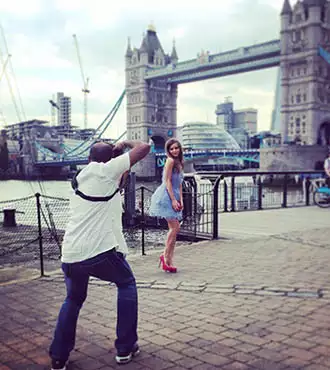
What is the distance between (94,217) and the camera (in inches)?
115

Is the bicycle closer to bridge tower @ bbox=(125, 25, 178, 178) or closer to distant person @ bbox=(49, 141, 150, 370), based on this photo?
distant person @ bbox=(49, 141, 150, 370)

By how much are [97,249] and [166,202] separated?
266cm

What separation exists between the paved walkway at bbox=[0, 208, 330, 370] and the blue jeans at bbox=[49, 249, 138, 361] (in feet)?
0.58

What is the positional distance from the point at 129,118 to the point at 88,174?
11086cm

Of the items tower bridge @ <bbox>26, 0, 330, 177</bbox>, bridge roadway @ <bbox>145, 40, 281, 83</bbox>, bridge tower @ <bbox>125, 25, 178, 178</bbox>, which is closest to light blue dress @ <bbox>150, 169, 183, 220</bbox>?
tower bridge @ <bbox>26, 0, 330, 177</bbox>

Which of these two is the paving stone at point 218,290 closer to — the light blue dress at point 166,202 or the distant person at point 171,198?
the distant person at point 171,198

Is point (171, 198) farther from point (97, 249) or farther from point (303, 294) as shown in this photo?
point (97, 249)

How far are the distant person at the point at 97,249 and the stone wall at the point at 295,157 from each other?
55.9 meters

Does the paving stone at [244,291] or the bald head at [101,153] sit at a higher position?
the bald head at [101,153]

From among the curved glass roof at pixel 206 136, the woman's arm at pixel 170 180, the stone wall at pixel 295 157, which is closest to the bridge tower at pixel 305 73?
the stone wall at pixel 295 157

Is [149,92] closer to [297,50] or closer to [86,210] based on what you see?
[297,50]

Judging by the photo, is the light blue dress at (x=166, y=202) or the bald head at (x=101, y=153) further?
the light blue dress at (x=166, y=202)

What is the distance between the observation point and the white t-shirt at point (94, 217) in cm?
287

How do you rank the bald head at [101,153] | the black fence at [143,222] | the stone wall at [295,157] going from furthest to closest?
1. the stone wall at [295,157]
2. the black fence at [143,222]
3. the bald head at [101,153]
